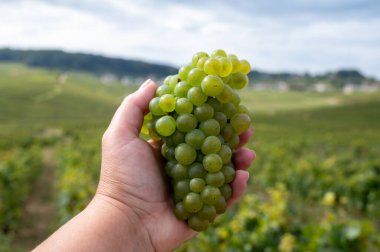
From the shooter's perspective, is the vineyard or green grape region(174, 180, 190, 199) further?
the vineyard

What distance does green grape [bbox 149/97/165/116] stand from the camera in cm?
271

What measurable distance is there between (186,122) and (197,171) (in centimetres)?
31

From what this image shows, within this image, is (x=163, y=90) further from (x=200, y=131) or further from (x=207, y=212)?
(x=207, y=212)

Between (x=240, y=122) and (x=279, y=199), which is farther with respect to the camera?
(x=279, y=199)

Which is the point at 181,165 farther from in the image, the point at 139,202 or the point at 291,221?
the point at 291,221

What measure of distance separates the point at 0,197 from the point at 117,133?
859 centimetres

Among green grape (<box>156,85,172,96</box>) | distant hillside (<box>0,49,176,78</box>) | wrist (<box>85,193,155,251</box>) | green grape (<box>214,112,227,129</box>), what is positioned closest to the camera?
wrist (<box>85,193,155,251</box>)

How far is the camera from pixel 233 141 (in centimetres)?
281

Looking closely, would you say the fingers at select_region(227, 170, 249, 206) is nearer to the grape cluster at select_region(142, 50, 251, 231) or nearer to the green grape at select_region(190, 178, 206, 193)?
the grape cluster at select_region(142, 50, 251, 231)

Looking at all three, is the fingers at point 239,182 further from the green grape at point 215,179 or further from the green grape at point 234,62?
the green grape at point 234,62

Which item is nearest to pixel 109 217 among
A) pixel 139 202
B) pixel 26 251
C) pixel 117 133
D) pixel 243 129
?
pixel 139 202

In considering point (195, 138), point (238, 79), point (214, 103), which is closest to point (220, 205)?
point (195, 138)

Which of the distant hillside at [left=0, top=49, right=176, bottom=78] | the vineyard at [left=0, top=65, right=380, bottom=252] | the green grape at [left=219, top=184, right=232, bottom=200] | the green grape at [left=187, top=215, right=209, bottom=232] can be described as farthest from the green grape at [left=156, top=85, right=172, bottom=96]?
the distant hillside at [left=0, top=49, right=176, bottom=78]

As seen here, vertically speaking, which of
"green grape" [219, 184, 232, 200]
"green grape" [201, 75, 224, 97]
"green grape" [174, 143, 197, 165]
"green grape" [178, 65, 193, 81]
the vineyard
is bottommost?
the vineyard
